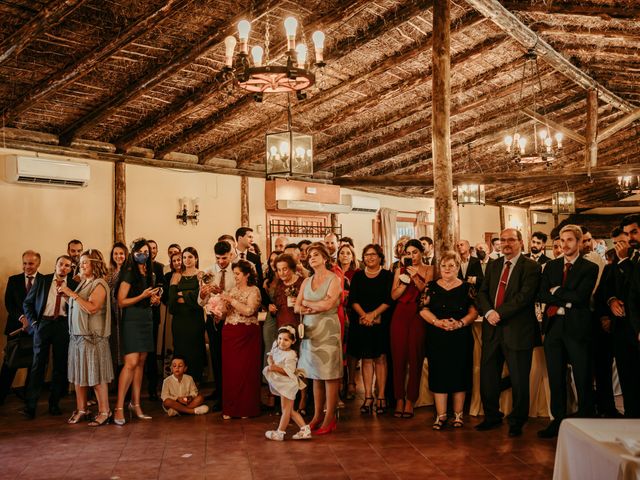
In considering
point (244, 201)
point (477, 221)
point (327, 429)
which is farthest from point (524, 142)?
point (477, 221)

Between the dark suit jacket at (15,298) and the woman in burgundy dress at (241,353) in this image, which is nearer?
the woman in burgundy dress at (241,353)

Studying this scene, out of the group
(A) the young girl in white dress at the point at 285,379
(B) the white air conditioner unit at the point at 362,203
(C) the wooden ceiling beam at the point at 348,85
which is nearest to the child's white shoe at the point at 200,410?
(A) the young girl in white dress at the point at 285,379

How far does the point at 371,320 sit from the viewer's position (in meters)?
5.49

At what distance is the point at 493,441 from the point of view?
4.66m

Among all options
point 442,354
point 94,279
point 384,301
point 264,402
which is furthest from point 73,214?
point 442,354

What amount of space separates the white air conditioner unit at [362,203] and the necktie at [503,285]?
7.65 meters

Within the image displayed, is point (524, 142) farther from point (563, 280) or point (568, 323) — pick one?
point (568, 323)

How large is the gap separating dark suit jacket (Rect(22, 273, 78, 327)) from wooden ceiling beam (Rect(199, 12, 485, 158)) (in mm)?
4080

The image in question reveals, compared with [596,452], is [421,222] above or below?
above

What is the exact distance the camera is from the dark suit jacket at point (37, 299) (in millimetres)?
6047

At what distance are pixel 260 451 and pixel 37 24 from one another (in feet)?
13.4

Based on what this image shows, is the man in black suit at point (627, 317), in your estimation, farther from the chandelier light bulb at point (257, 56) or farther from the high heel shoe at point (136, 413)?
the high heel shoe at point (136, 413)

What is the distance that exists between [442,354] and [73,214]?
17.2 ft

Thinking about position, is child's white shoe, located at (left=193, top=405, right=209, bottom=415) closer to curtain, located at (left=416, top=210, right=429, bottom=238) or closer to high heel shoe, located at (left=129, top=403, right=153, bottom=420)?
high heel shoe, located at (left=129, top=403, right=153, bottom=420)
